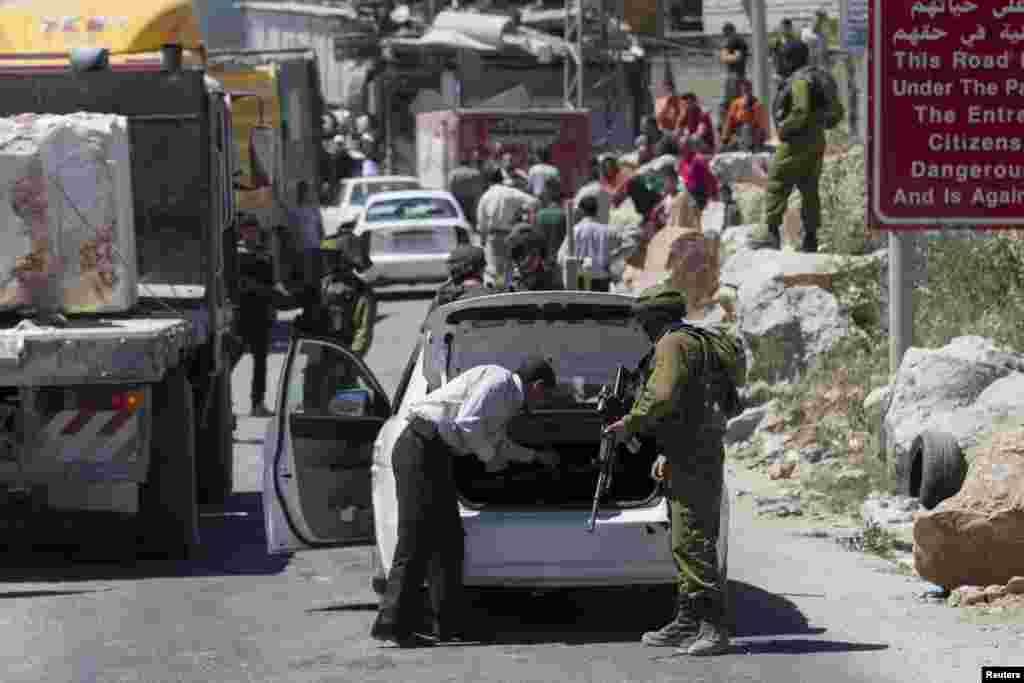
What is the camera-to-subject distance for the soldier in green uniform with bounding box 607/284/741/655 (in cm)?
981

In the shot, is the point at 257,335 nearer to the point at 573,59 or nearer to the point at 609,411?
the point at 609,411

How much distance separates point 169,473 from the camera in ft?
41.4

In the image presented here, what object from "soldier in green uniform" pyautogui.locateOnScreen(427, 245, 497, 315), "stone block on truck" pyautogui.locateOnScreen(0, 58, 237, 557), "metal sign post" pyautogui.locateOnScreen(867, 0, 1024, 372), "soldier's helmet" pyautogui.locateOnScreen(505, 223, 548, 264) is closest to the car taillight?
"stone block on truck" pyautogui.locateOnScreen(0, 58, 237, 557)

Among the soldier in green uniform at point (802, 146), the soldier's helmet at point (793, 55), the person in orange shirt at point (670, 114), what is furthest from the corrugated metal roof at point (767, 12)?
the soldier in green uniform at point (802, 146)

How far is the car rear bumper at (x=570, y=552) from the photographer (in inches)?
400

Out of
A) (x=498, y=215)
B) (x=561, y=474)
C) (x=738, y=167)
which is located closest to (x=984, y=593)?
(x=561, y=474)

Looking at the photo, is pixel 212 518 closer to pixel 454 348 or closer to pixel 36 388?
pixel 36 388

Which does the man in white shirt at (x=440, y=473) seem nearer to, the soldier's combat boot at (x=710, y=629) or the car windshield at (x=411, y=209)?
the soldier's combat boot at (x=710, y=629)

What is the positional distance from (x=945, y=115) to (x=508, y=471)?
3771 mm

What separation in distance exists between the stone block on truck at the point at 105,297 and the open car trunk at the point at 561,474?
1952 millimetres

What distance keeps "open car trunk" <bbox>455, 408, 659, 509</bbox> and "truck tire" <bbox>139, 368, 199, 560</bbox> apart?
2.20m

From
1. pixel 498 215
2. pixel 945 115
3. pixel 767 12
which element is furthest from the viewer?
pixel 767 12

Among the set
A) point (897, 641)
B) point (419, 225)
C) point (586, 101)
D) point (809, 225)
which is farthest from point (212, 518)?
point (586, 101)

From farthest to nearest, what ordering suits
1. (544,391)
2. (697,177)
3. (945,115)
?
(697,177) → (945,115) → (544,391)
